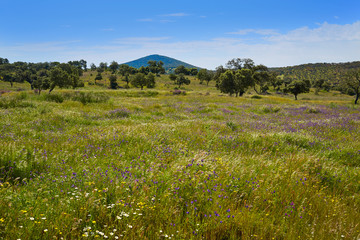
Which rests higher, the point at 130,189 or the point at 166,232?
the point at 130,189

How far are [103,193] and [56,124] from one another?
8988 mm

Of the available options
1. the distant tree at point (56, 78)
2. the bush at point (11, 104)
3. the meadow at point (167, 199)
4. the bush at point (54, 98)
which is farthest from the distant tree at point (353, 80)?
the distant tree at point (56, 78)

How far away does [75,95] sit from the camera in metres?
22.9

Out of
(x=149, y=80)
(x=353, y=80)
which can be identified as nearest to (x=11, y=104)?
(x=353, y=80)

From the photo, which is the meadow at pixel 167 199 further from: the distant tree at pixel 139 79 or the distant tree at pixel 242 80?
the distant tree at pixel 139 79

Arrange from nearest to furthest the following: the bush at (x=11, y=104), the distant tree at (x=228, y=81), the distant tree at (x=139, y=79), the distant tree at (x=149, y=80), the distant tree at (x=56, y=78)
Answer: the bush at (x=11, y=104)
the distant tree at (x=228, y=81)
the distant tree at (x=56, y=78)
the distant tree at (x=139, y=79)
the distant tree at (x=149, y=80)

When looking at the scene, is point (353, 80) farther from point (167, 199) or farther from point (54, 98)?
point (54, 98)

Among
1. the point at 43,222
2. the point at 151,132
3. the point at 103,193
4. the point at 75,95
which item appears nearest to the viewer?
the point at 43,222

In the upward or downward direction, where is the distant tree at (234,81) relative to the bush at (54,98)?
upward

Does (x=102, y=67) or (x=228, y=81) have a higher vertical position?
(x=102, y=67)

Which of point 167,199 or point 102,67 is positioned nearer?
point 167,199

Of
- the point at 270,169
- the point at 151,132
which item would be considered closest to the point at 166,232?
the point at 270,169

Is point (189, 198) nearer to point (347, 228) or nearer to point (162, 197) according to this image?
point (162, 197)

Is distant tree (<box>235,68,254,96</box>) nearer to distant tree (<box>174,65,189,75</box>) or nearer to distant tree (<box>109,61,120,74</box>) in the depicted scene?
distant tree (<box>174,65,189,75</box>)
